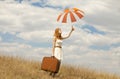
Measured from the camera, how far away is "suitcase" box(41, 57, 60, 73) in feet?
48.0

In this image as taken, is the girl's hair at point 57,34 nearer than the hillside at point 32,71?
No

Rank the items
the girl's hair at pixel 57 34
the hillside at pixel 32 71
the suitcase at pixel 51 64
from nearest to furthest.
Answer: the hillside at pixel 32 71
the suitcase at pixel 51 64
the girl's hair at pixel 57 34

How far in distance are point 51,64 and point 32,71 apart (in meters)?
0.87

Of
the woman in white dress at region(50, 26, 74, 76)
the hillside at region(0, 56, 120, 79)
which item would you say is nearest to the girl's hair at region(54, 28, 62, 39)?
the woman in white dress at region(50, 26, 74, 76)

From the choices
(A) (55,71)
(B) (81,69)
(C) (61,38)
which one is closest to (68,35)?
(C) (61,38)

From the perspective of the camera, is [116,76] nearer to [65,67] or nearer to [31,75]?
[65,67]

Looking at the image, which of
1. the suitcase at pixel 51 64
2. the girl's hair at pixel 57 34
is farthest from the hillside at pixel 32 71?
the girl's hair at pixel 57 34

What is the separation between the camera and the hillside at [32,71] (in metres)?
13.5

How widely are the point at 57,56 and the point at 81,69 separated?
106 inches

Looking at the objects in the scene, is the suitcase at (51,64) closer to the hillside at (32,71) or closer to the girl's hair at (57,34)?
the hillside at (32,71)

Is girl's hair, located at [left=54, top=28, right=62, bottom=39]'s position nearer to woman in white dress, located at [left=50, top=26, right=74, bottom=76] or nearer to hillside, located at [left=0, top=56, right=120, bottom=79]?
woman in white dress, located at [left=50, top=26, right=74, bottom=76]

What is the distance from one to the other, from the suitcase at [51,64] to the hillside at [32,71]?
0.29 meters

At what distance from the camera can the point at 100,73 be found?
1675 centimetres

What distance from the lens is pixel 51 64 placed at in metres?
14.8
